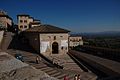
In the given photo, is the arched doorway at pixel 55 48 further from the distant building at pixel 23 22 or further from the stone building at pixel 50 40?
the distant building at pixel 23 22

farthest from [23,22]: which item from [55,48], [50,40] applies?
[50,40]

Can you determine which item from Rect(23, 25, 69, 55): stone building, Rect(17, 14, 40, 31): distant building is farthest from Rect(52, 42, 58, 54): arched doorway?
Rect(17, 14, 40, 31): distant building

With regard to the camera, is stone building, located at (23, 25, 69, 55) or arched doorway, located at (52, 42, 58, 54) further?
arched doorway, located at (52, 42, 58, 54)

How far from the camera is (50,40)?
33719 mm

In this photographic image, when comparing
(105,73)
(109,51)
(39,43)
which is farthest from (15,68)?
(109,51)

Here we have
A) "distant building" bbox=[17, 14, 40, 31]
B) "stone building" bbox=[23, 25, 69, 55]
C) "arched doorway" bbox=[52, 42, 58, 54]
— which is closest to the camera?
"stone building" bbox=[23, 25, 69, 55]

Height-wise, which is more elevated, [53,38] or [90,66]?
[53,38]

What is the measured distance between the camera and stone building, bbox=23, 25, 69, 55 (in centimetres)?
3312

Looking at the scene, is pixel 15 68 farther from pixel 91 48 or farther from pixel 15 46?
pixel 91 48

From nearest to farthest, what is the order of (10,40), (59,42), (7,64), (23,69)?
(23,69) → (7,64) → (59,42) → (10,40)

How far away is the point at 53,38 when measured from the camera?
111 feet

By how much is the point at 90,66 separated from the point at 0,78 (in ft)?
56.0

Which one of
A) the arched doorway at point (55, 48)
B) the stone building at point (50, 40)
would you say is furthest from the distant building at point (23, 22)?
the arched doorway at point (55, 48)

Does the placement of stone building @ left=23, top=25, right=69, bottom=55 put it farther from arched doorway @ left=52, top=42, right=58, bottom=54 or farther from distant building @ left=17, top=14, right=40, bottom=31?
distant building @ left=17, top=14, right=40, bottom=31
